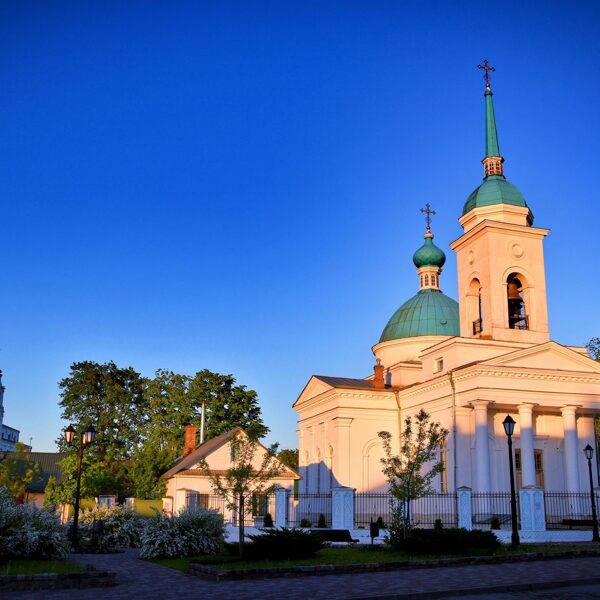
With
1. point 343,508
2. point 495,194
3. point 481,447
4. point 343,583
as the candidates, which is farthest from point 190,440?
point 343,583

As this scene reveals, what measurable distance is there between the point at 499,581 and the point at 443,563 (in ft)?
9.82

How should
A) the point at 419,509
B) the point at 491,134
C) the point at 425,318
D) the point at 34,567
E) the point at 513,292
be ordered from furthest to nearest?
the point at 425,318 < the point at 491,134 < the point at 513,292 < the point at 419,509 < the point at 34,567

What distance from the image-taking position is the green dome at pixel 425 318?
45.9 m

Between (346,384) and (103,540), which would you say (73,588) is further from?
(346,384)

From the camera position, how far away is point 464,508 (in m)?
26.8

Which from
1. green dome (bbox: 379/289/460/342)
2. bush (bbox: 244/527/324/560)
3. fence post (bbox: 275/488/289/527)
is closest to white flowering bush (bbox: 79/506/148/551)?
fence post (bbox: 275/488/289/527)

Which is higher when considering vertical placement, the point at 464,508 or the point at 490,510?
the point at 464,508

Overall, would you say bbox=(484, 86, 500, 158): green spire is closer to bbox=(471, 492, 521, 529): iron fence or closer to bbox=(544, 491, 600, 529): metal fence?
bbox=(544, 491, 600, 529): metal fence

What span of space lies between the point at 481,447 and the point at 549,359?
5817mm

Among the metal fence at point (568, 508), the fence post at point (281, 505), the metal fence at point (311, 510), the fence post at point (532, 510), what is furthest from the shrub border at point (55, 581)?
the metal fence at point (568, 508)

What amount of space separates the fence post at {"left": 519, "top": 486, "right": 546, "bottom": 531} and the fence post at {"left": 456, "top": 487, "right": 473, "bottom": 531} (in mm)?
1980

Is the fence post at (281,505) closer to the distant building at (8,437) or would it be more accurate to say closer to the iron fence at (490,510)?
the iron fence at (490,510)

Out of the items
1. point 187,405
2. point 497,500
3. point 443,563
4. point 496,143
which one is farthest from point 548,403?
point 187,405

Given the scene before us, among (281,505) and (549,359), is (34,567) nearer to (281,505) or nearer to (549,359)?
(281,505)
